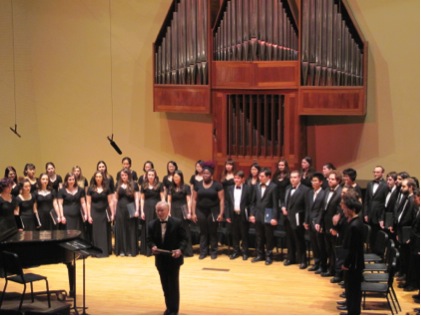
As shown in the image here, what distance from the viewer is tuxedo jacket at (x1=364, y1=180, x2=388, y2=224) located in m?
10.4

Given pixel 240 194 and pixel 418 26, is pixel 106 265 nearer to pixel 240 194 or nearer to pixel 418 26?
pixel 240 194

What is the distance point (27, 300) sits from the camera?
871 centimetres

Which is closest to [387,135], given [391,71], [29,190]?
[391,71]

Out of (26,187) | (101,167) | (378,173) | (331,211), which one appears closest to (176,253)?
(331,211)

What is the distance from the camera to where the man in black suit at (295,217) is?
10242 mm

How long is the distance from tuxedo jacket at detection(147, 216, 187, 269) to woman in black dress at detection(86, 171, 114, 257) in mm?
3232

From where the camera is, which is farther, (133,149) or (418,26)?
(133,149)

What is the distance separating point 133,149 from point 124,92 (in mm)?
933

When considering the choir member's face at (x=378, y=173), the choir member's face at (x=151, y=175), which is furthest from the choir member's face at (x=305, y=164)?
the choir member's face at (x=151, y=175)

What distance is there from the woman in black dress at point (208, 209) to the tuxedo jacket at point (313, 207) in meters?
1.34

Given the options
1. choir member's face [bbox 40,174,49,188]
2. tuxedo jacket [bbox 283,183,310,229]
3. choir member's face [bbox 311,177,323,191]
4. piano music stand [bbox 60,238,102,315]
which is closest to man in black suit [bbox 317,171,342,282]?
choir member's face [bbox 311,177,323,191]

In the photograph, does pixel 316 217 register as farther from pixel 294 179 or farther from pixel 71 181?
pixel 71 181

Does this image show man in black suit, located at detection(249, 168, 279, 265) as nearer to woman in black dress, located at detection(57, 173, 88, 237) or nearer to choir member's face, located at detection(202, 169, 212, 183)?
choir member's face, located at detection(202, 169, 212, 183)

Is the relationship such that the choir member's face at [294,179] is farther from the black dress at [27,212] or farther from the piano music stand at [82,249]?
the black dress at [27,212]
